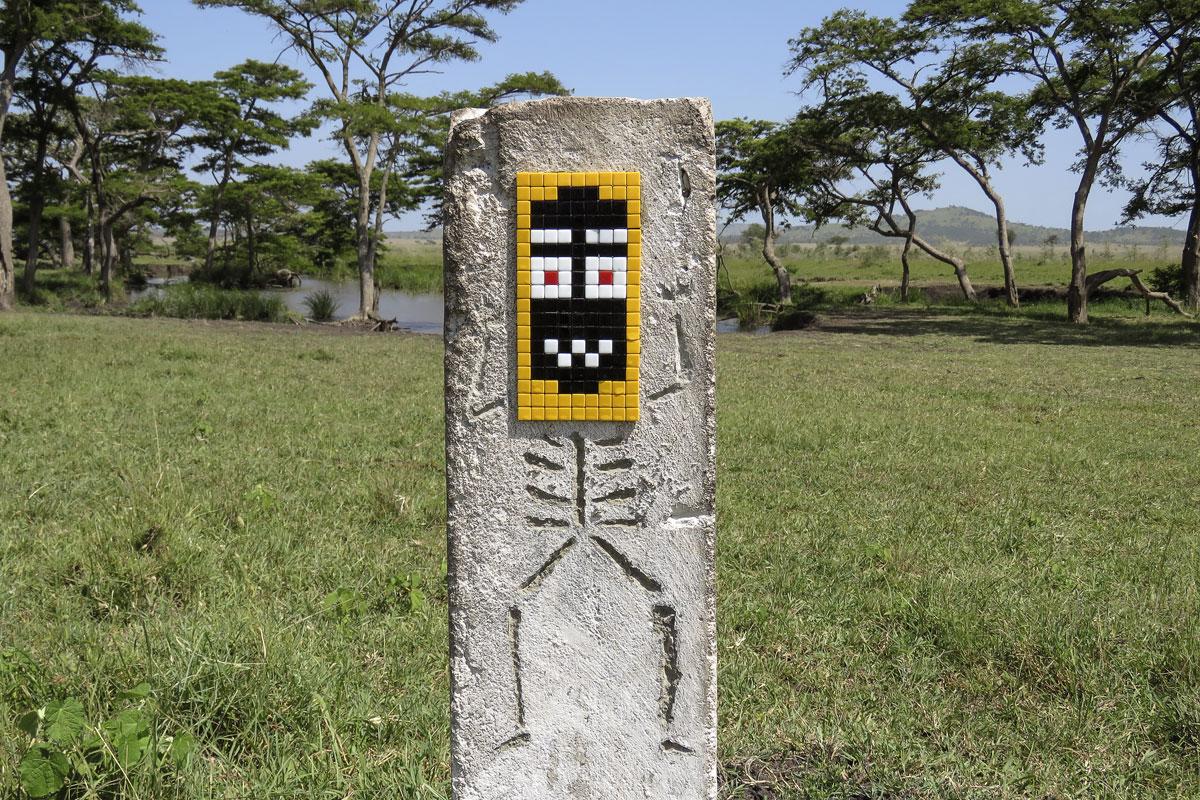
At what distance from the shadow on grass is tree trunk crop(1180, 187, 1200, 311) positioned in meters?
1.89

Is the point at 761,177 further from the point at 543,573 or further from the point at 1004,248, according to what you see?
the point at 543,573

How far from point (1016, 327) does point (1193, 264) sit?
5.75 m

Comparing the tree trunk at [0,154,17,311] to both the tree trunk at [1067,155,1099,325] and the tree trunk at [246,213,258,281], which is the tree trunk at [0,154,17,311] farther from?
the tree trunk at [1067,155,1099,325]

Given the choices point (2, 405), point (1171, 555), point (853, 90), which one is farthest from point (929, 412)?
point (853, 90)

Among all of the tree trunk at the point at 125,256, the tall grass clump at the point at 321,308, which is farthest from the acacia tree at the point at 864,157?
the tree trunk at the point at 125,256

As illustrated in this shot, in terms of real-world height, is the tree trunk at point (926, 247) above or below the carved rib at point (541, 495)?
above

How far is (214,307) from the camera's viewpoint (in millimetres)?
21406

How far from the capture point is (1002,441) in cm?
745

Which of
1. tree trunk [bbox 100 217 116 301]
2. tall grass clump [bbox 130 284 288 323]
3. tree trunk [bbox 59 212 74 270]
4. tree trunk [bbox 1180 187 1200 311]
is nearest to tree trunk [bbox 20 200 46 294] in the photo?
tree trunk [bbox 100 217 116 301]

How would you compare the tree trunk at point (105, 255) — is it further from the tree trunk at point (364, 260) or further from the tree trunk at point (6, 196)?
the tree trunk at point (364, 260)

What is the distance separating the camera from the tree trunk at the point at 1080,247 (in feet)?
66.2

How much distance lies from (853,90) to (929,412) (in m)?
17.9

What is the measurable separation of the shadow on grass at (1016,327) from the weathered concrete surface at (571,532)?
51.2 ft

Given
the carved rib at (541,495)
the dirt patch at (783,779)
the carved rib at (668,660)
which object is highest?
the carved rib at (541,495)
